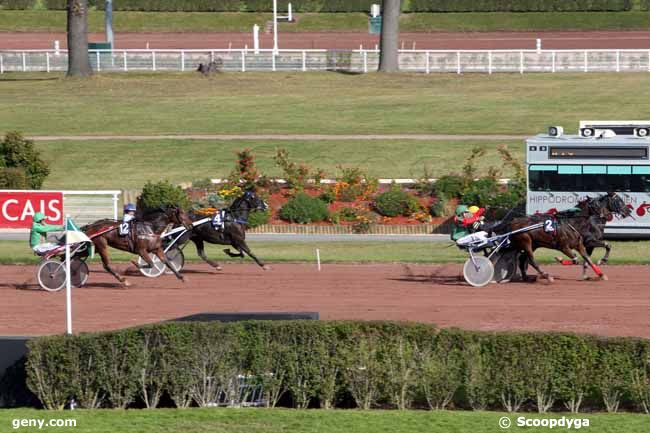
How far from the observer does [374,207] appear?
92.9 ft

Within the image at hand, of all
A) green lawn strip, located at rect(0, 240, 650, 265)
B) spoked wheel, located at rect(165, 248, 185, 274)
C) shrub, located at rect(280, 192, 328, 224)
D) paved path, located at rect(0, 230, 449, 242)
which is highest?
spoked wheel, located at rect(165, 248, 185, 274)

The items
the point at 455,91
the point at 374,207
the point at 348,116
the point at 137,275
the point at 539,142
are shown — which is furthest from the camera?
the point at 455,91

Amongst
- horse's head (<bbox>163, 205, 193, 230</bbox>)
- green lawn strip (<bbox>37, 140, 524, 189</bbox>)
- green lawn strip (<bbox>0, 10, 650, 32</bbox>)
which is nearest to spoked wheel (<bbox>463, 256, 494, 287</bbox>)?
horse's head (<bbox>163, 205, 193, 230</bbox>)

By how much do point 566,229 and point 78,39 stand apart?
1139 inches

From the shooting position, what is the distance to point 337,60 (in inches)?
1879

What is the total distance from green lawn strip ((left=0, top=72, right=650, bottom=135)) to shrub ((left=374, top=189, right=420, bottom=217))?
31.6 feet

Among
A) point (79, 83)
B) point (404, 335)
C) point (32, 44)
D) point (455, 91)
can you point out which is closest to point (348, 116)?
point (455, 91)

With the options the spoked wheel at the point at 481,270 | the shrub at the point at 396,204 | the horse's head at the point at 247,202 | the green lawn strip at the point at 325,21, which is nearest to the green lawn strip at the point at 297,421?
the spoked wheel at the point at 481,270

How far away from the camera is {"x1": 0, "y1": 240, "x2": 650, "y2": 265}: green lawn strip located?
2286 centimetres

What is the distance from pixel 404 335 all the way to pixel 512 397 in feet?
4.01

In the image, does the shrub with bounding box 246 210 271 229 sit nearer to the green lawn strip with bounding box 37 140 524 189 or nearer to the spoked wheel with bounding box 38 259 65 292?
the green lawn strip with bounding box 37 140 524 189

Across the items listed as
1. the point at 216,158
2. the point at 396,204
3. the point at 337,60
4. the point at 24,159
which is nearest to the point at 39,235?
the point at 396,204

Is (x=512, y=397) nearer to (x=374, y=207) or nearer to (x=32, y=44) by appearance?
(x=374, y=207)

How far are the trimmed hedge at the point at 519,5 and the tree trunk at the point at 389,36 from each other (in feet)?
57.8
